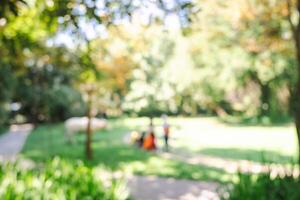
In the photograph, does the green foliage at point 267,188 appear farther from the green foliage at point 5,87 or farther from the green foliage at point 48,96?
the green foliage at point 48,96

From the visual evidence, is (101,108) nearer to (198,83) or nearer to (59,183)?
(198,83)

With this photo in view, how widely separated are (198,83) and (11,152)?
1786 centimetres

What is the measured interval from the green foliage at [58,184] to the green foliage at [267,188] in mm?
1685

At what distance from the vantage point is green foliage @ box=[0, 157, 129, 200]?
5172mm

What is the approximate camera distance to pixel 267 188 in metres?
5.78

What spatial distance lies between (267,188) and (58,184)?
2.71 metres

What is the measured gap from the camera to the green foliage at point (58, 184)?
5.17m

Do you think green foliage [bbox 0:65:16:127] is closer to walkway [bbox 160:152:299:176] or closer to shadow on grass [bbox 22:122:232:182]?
shadow on grass [bbox 22:122:232:182]

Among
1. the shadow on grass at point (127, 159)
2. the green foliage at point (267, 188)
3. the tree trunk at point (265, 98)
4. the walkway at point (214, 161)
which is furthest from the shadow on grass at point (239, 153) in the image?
the tree trunk at point (265, 98)

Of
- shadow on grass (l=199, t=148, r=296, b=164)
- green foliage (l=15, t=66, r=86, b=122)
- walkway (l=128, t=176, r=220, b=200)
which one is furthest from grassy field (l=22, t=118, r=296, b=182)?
green foliage (l=15, t=66, r=86, b=122)

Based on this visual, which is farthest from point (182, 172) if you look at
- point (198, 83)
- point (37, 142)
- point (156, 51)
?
point (156, 51)

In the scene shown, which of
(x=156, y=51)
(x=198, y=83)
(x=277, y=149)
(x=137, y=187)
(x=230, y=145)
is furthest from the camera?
(x=156, y=51)

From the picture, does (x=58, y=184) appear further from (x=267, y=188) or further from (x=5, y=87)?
(x=5, y=87)

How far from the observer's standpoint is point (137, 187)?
10023 mm
